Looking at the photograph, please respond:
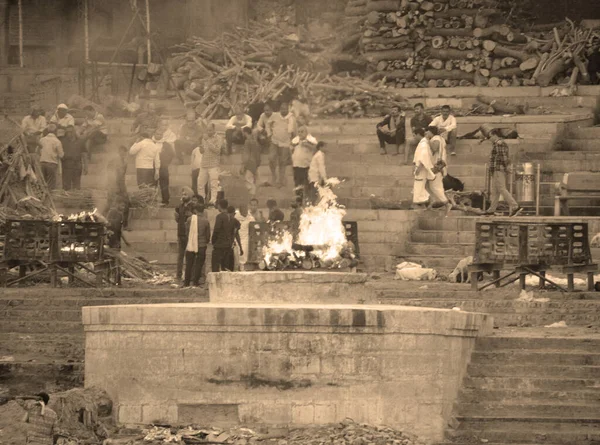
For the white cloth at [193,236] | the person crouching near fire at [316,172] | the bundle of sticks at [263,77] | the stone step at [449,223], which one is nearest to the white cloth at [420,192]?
the stone step at [449,223]

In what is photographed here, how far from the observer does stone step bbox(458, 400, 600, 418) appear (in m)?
21.4

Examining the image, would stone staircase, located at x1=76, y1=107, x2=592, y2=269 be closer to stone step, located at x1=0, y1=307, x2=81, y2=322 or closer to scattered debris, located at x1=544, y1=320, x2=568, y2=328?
scattered debris, located at x1=544, y1=320, x2=568, y2=328

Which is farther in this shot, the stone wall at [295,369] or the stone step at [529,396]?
the stone step at [529,396]

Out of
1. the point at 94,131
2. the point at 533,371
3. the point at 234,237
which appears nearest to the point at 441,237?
the point at 234,237

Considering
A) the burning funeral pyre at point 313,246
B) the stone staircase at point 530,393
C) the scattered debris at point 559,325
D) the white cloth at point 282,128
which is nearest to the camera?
the stone staircase at point 530,393

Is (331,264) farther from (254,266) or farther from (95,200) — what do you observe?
(95,200)

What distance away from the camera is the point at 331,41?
40.2m

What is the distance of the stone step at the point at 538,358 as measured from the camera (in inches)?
874

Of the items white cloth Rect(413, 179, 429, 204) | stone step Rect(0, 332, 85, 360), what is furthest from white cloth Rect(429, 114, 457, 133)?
stone step Rect(0, 332, 85, 360)

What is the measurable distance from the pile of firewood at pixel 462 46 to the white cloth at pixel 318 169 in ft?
21.9

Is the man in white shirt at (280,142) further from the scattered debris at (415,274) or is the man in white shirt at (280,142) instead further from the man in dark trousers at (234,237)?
the scattered debris at (415,274)

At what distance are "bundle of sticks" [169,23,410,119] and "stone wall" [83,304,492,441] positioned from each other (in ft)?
50.0

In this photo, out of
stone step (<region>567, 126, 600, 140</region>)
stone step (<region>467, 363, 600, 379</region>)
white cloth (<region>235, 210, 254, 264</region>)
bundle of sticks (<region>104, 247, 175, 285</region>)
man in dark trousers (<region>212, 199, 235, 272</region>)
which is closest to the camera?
stone step (<region>467, 363, 600, 379</region>)

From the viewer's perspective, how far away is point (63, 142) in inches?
1318
